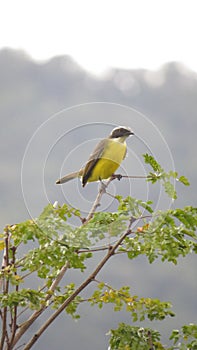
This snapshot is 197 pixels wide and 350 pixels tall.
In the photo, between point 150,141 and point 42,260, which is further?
point 42,260

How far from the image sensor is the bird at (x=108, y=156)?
7.90 feet

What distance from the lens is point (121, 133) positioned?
95.8 inches

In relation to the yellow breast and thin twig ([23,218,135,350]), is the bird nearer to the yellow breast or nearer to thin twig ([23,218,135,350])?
the yellow breast

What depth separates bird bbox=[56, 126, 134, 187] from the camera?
7.90 ft

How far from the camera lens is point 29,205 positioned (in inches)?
94.8

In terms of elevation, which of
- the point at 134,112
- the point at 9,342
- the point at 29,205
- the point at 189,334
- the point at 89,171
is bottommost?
the point at 9,342

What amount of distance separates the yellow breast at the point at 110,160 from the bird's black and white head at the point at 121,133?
3 centimetres

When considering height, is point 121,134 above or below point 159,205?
above

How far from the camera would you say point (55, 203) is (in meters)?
2.56

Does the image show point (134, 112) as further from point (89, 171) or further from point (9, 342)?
point (9, 342)

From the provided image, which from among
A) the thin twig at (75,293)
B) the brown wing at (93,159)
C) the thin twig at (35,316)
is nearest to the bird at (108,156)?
the brown wing at (93,159)

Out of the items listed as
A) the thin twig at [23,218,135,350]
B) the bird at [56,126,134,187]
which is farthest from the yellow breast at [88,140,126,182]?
the thin twig at [23,218,135,350]

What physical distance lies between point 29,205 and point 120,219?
0.41 metres

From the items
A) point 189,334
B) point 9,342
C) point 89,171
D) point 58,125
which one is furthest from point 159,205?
point 9,342
